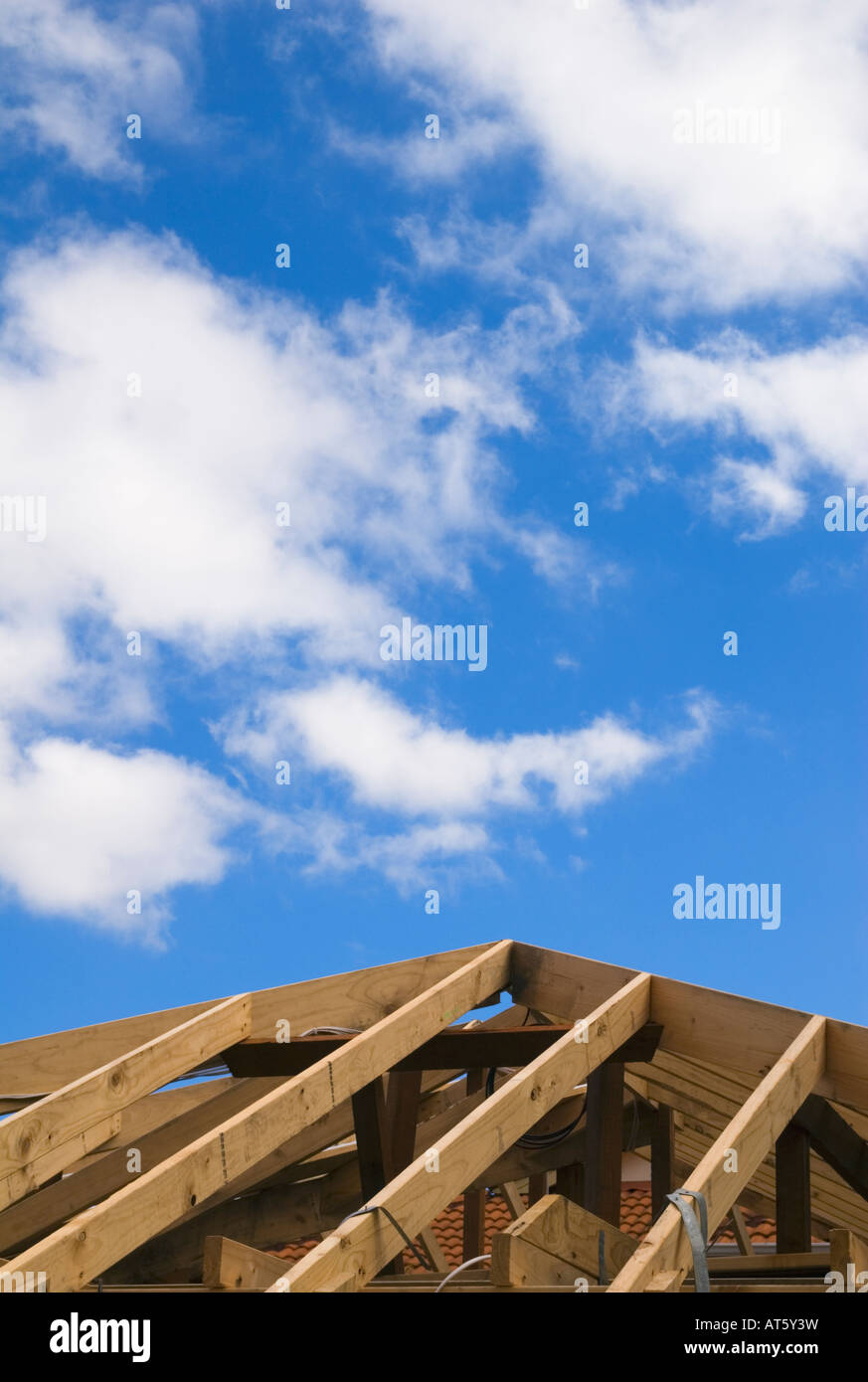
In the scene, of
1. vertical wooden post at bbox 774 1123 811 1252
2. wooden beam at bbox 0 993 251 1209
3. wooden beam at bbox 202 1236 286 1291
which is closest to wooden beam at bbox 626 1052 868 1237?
vertical wooden post at bbox 774 1123 811 1252

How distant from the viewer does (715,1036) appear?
5.14 metres

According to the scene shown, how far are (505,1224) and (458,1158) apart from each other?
8380 millimetres

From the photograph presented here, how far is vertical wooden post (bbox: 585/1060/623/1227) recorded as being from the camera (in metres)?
5.15

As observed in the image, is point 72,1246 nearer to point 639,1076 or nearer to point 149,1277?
point 149,1277

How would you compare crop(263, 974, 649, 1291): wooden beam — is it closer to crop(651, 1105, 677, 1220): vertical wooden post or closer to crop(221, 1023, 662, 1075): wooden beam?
crop(221, 1023, 662, 1075): wooden beam

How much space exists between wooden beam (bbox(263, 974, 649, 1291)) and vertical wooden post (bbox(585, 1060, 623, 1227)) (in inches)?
15.0

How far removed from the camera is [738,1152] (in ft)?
12.5

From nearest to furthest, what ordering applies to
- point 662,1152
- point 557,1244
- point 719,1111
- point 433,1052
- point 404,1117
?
point 557,1244, point 433,1052, point 404,1117, point 719,1111, point 662,1152

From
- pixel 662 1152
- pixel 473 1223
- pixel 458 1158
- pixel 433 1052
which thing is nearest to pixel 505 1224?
pixel 473 1223

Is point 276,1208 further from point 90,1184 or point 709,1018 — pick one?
point 709,1018

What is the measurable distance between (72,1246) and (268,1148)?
2.78 feet

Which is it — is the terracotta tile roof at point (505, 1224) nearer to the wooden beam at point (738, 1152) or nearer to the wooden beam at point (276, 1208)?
the wooden beam at point (276, 1208)

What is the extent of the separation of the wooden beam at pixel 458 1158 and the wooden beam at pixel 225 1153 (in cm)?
57

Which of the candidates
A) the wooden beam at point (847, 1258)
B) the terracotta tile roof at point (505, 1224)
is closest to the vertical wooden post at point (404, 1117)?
the wooden beam at point (847, 1258)
